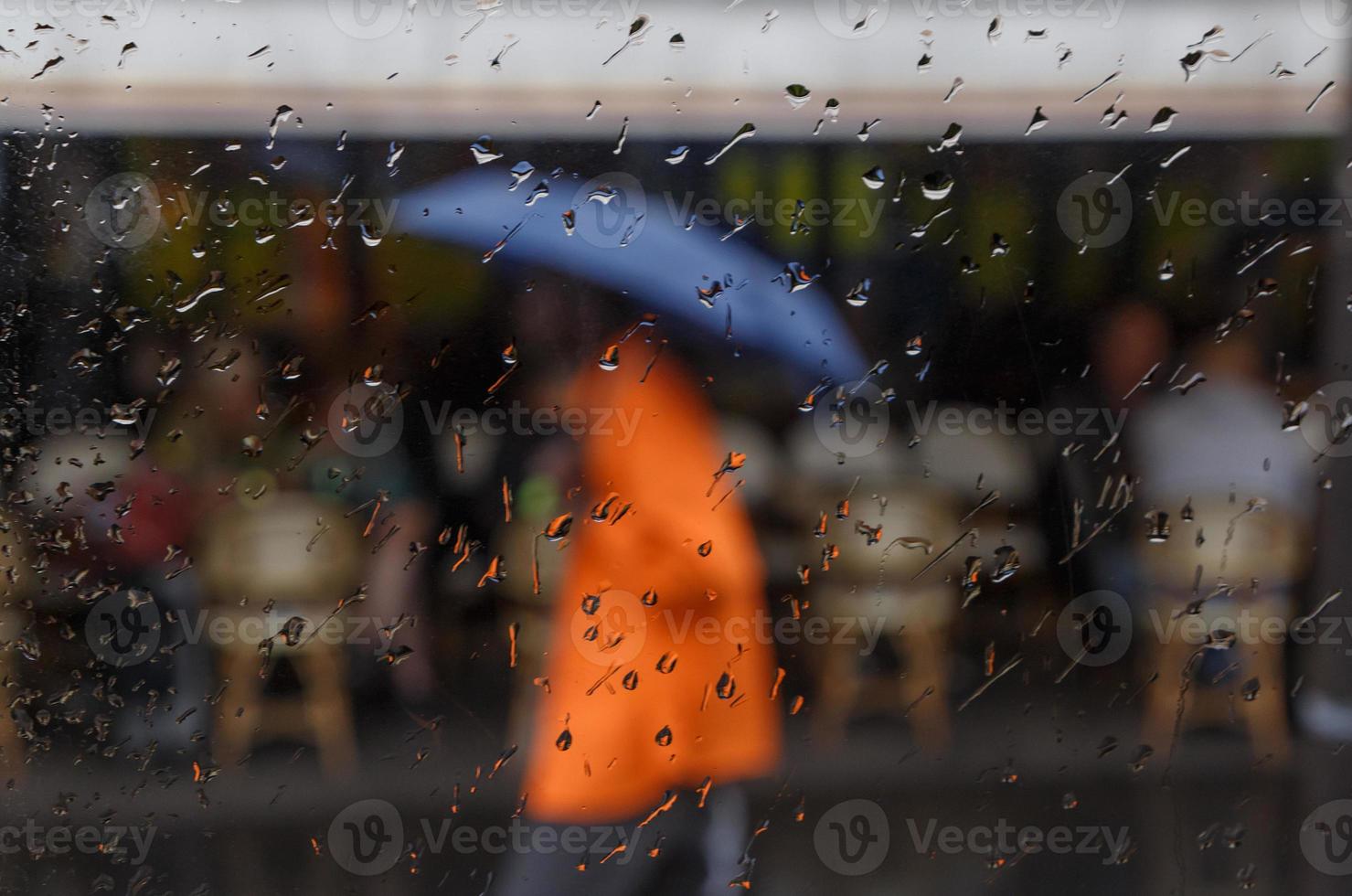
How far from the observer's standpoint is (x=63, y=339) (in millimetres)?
1288

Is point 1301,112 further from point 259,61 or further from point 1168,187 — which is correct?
point 259,61

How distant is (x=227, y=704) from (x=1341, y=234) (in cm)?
162

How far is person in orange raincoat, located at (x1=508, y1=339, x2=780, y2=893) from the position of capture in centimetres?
130

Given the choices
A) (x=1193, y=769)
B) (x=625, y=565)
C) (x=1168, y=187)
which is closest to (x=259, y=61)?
(x=625, y=565)

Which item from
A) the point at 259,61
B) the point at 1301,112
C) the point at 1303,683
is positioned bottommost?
the point at 1303,683

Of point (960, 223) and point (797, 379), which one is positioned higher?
point (960, 223)
